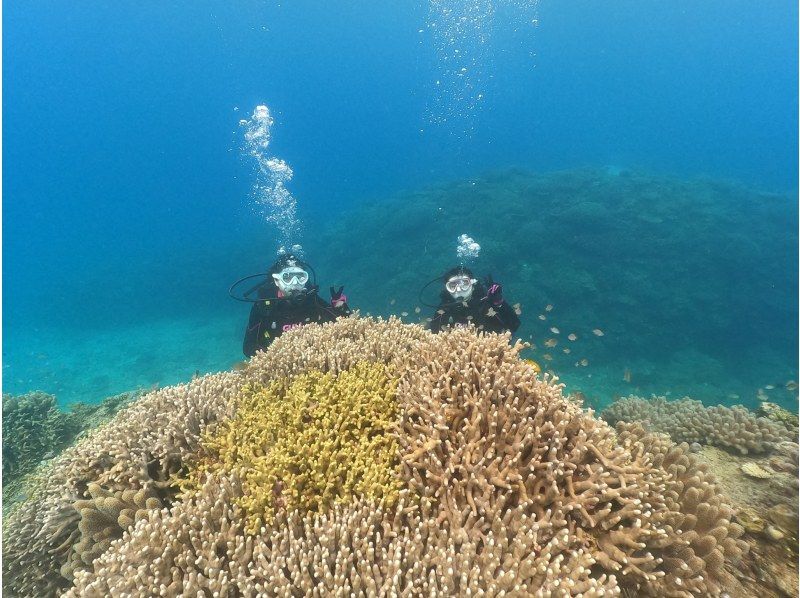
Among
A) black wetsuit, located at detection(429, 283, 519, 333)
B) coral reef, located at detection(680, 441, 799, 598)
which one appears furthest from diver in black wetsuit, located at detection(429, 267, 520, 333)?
coral reef, located at detection(680, 441, 799, 598)

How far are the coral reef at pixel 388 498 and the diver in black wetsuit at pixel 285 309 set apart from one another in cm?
582

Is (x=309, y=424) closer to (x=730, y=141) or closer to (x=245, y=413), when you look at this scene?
(x=245, y=413)

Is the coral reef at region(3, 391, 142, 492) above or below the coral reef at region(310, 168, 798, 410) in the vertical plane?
below

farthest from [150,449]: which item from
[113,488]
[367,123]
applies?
[367,123]

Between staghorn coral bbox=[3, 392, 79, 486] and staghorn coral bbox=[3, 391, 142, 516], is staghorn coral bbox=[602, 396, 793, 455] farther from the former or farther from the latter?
staghorn coral bbox=[3, 392, 79, 486]

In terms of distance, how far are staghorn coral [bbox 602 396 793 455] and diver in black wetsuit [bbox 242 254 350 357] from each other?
270 inches

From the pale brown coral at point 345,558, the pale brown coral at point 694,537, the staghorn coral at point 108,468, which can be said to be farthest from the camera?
the staghorn coral at point 108,468

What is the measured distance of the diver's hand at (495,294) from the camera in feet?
30.9

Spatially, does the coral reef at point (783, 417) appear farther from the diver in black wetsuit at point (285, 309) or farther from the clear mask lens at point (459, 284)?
the diver in black wetsuit at point (285, 309)

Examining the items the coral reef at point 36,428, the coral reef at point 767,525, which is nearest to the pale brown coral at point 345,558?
the coral reef at point 767,525

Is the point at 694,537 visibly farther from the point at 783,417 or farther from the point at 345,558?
the point at 783,417

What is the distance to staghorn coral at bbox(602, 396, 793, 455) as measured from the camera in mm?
Result: 5059

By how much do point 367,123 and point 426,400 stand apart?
158 m

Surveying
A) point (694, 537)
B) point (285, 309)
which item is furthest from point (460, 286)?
point (694, 537)
